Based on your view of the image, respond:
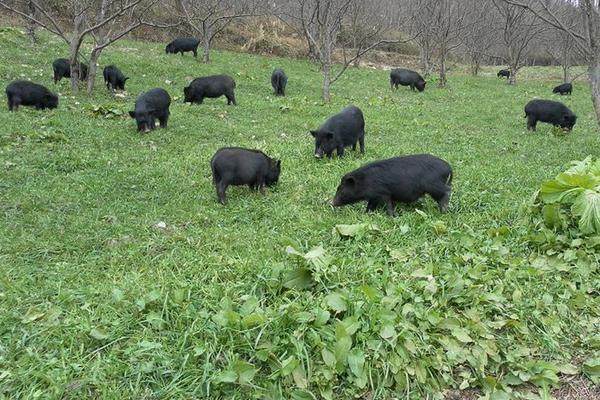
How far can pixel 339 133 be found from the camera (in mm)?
10375

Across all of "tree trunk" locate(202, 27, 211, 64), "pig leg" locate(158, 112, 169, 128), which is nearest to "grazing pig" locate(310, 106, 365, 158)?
"pig leg" locate(158, 112, 169, 128)

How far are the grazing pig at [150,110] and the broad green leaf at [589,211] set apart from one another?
9.10m

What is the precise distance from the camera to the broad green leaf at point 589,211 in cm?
551

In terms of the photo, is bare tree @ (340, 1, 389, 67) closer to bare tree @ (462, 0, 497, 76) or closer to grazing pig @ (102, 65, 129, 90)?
bare tree @ (462, 0, 497, 76)

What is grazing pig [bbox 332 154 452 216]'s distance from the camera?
277 inches

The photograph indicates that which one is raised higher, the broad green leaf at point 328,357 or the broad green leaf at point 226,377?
the broad green leaf at point 328,357

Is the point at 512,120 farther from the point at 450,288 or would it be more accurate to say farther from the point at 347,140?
the point at 450,288

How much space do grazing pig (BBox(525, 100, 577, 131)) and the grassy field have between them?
5939 mm

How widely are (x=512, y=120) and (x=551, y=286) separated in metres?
12.8

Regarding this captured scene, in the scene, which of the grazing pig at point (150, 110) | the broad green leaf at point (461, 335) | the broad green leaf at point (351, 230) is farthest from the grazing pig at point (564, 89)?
the broad green leaf at point (461, 335)

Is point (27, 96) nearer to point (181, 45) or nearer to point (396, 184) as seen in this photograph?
point (396, 184)

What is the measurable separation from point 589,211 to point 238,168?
177 inches

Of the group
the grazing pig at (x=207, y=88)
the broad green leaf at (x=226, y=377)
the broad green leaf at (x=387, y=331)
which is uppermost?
the grazing pig at (x=207, y=88)

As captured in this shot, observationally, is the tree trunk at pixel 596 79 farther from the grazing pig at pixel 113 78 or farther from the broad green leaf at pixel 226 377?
the grazing pig at pixel 113 78
